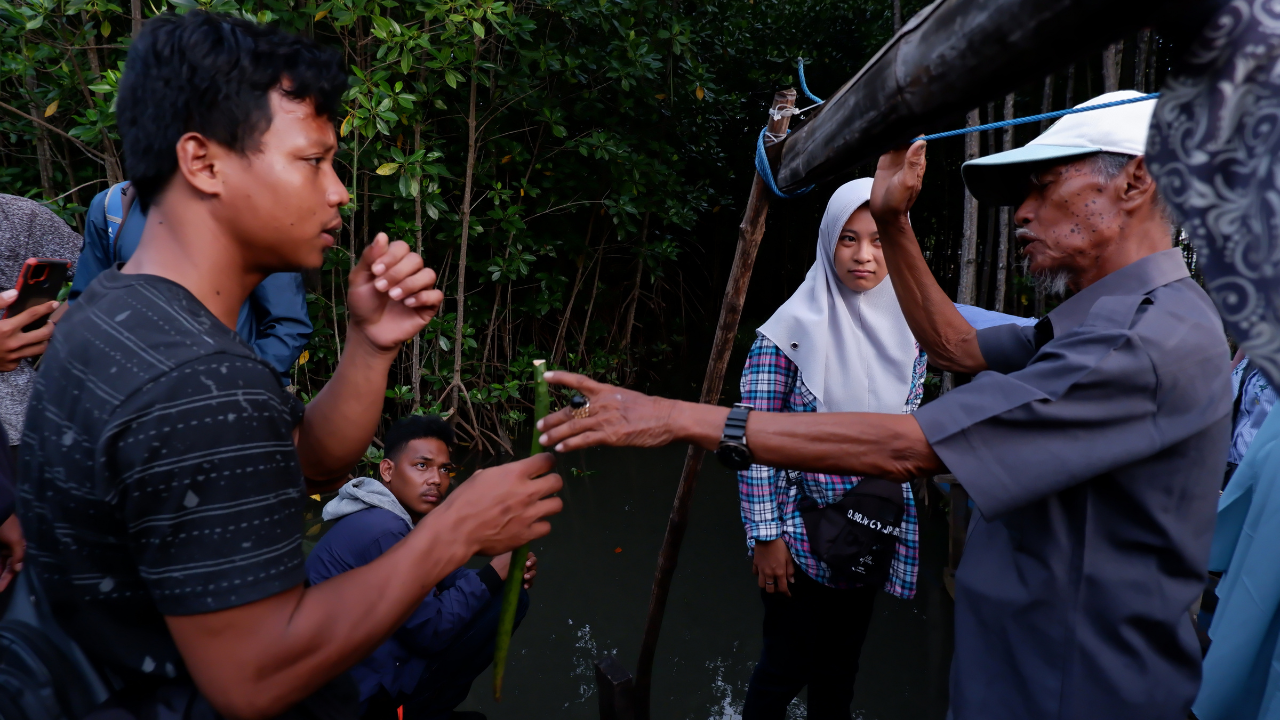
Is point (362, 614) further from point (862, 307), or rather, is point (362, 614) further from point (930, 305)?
→ point (862, 307)

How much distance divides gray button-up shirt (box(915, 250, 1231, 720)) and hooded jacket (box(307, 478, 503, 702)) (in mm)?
1669

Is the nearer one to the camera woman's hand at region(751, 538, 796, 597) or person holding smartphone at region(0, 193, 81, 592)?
person holding smartphone at region(0, 193, 81, 592)

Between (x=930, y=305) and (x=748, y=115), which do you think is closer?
(x=930, y=305)

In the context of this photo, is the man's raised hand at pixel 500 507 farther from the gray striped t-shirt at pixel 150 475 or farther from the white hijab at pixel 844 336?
the white hijab at pixel 844 336

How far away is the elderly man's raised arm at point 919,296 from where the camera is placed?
6.66 ft

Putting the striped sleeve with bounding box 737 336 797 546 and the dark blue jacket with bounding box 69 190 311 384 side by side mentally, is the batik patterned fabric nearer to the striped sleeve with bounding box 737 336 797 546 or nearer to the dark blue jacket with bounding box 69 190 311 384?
the striped sleeve with bounding box 737 336 797 546

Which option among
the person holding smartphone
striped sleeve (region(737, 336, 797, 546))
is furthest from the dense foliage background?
striped sleeve (region(737, 336, 797, 546))

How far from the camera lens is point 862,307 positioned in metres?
2.66

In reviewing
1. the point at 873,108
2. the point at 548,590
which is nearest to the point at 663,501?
the point at 548,590

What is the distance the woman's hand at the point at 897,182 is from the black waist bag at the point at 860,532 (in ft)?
2.84

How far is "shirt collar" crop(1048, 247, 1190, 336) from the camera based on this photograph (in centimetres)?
151

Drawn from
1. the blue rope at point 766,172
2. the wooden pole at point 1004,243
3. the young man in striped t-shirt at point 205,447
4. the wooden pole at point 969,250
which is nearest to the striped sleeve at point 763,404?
the blue rope at point 766,172

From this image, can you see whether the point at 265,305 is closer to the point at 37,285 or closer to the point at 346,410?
the point at 37,285

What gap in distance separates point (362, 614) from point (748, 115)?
10.3m
